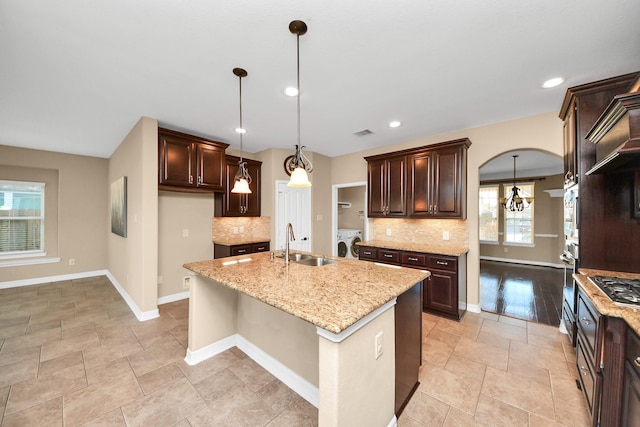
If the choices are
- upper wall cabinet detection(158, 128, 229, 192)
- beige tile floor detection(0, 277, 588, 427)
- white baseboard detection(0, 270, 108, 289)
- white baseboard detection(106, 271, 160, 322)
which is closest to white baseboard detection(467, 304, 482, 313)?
beige tile floor detection(0, 277, 588, 427)

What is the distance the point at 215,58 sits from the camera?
1998 millimetres

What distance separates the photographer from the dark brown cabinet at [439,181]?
135 inches

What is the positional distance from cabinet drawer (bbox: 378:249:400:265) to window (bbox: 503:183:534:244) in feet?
17.3

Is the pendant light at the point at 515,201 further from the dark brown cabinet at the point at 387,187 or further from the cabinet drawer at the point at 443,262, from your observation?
the cabinet drawer at the point at 443,262

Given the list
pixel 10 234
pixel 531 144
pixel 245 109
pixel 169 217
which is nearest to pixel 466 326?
pixel 531 144

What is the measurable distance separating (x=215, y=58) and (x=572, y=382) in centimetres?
394

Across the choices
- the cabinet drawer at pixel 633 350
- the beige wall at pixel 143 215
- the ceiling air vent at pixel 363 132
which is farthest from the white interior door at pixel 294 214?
the cabinet drawer at pixel 633 350

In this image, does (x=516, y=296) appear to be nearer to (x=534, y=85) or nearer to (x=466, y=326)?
(x=466, y=326)

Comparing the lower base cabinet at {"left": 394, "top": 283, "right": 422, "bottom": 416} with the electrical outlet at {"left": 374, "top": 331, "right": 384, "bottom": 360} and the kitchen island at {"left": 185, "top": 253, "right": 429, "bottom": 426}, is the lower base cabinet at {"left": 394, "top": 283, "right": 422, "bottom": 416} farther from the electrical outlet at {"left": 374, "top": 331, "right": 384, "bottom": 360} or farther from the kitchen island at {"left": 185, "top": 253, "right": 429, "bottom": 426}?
the electrical outlet at {"left": 374, "top": 331, "right": 384, "bottom": 360}

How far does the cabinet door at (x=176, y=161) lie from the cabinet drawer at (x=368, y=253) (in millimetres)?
2843

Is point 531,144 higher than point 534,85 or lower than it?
lower

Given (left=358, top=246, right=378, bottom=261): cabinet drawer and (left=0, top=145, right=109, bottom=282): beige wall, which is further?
(left=0, top=145, right=109, bottom=282): beige wall

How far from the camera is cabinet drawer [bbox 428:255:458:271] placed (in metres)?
3.21

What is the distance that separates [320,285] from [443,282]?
2362 millimetres
